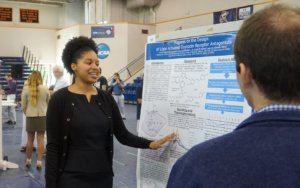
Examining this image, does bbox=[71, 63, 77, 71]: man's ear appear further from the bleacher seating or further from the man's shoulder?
the bleacher seating

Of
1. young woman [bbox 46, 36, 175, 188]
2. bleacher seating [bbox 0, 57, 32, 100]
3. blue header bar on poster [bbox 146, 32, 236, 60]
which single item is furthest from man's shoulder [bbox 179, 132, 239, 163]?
bleacher seating [bbox 0, 57, 32, 100]

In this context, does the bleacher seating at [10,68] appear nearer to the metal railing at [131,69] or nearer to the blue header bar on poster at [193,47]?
the metal railing at [131,69]

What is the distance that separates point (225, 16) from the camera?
13820 mm

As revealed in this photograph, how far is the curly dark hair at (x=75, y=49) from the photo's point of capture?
8.04ft

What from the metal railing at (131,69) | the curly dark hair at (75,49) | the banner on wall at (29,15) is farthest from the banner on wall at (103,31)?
the curly dark hair at (75,49)

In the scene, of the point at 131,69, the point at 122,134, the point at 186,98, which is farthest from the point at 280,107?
the point at 131,69

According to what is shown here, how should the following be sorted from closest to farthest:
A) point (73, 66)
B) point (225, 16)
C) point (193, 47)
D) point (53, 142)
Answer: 1. point (193, 47)
2. point (53, 142)
3. point (73, 66)
4. point (225, 16)

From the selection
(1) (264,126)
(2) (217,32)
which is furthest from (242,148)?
(2) (217,32)

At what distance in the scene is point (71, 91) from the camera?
2.37 m

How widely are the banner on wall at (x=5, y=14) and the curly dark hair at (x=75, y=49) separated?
18.2 m

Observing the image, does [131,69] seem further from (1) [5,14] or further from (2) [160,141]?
(2) [160,141]

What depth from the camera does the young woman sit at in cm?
225

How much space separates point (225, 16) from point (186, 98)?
487 inches

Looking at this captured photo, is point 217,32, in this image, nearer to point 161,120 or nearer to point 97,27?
point 161,120
